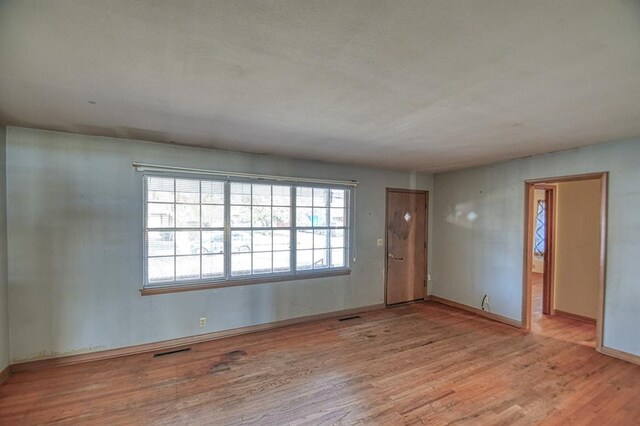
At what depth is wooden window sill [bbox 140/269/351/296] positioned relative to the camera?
11.1 ft

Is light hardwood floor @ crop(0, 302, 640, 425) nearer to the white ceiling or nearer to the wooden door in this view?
the wooden door

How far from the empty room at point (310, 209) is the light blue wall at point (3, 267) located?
0.03m

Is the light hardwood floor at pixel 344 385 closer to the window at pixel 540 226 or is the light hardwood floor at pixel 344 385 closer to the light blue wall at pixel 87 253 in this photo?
the light blue wall at pixel 87 253

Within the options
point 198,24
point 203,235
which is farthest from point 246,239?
point 198,24

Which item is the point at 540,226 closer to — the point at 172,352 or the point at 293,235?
the point at 293,235

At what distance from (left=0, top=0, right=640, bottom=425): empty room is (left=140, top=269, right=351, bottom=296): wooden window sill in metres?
0.03

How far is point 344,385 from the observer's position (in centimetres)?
266

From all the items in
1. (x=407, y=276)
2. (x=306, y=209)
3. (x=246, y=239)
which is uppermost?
(x=306, y=209)

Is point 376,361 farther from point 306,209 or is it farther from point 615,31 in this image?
point 615,31

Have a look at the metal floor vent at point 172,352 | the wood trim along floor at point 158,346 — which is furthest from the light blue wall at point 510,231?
the metal floor vent at point 172,352

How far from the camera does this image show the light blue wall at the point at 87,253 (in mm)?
2887

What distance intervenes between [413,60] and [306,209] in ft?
9.78

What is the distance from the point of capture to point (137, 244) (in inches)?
131

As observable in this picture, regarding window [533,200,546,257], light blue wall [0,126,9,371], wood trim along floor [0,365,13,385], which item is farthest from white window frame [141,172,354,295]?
window [533,200,546,257]
